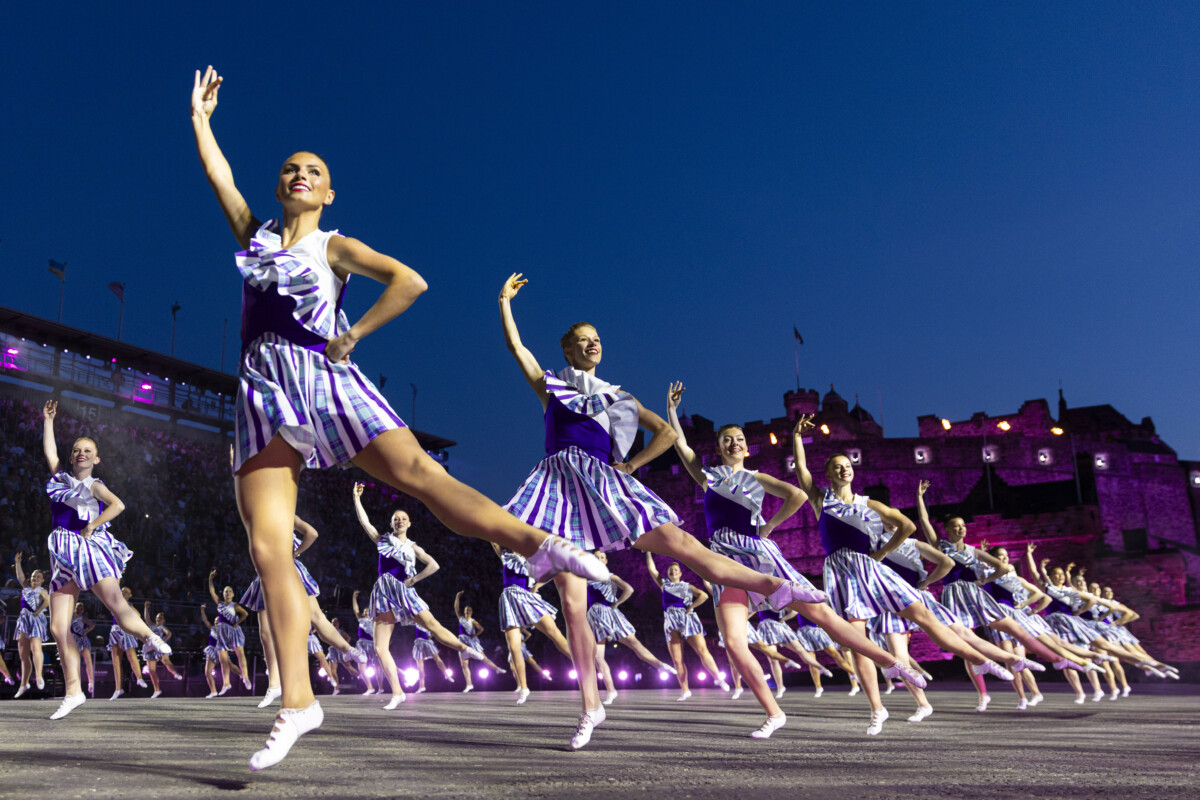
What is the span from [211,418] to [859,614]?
28.7 meters

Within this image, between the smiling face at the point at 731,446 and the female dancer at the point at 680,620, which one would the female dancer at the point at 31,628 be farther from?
the smiling face at the point at 731,446

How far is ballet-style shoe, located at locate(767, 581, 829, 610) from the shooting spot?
425 centimetres

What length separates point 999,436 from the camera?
170 feet

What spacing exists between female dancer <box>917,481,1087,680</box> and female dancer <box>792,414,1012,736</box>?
2.60 metres

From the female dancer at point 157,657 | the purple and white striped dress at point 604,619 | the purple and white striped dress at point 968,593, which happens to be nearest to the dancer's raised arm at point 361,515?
the purple and white striped dress at point 604,619

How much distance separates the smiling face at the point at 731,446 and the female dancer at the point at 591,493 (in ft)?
4.19

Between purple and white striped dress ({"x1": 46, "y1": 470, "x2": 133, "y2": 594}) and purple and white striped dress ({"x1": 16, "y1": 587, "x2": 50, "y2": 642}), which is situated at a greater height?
purple and white striped dress ({"x1": 46, "y1": 470, "x2": 133, "y2": 594})

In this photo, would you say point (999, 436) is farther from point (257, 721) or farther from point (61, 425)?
point (257, 721)

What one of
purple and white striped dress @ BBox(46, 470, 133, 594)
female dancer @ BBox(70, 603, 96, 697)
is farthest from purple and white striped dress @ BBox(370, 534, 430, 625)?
female dancer @ BBox(70, 603, 96, 697)

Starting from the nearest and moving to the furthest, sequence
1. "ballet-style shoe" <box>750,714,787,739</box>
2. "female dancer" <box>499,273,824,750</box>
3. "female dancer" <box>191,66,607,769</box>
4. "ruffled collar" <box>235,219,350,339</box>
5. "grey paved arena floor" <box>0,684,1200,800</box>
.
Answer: "grey paved arena floor" <box>0,684,1200,800</box> → "female dancer" <box>191,66,607,769</box> → "ruffled collar" <box>235,219,350,339</box> → "female dancer" <box>499,273,824,750</box> → "ballet-style shoe" <box>750,714,787,739</box>

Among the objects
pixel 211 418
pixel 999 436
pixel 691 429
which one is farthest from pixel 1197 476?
pixel 211 418

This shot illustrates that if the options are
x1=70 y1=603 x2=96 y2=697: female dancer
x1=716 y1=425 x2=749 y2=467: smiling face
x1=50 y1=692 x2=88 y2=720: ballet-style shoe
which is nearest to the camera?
x1=50 y1=692 x2=88 y2=720: ballet-style shoe

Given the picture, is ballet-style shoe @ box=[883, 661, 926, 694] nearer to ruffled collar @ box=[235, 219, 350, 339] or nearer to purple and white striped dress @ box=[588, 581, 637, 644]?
ruffled collar @ box=[235, 219, 350, 339]

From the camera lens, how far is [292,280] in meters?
3.05
